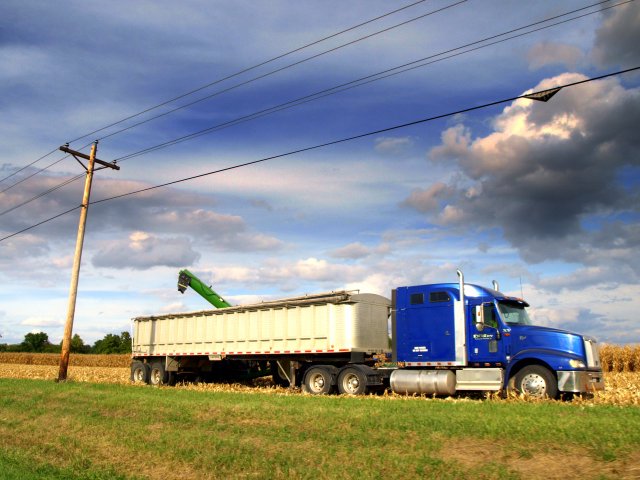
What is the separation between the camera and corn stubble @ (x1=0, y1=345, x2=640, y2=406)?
16.2m

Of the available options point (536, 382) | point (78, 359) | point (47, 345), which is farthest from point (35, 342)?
point (536, 382)

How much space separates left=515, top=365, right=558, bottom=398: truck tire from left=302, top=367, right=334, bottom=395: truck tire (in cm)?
624

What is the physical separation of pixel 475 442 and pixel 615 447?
2.19m

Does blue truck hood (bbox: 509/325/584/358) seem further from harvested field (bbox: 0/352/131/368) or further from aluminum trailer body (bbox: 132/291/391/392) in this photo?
harvested field (bbox: 0/352/131/368)

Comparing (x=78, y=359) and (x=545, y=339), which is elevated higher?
(x=78, y=359)

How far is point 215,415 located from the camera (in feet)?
45.5

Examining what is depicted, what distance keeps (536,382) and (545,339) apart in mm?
1230

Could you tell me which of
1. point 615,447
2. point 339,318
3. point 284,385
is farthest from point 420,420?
point 284,385

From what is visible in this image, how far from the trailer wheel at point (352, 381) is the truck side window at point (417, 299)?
284cm

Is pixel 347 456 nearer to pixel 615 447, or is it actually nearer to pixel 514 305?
pixel 615 447

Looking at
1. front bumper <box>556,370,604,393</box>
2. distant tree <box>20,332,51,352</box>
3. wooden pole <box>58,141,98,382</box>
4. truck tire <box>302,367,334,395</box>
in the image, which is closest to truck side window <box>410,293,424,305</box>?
truck tire <box>302,367,334,395</box>

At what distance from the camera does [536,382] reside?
1591cm

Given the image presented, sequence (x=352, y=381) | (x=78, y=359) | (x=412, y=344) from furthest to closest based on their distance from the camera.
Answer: (x=78, y=359) < (x=352, y=381) < (x=412, y=344)

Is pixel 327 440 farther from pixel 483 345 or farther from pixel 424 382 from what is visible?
pixel 483 345
